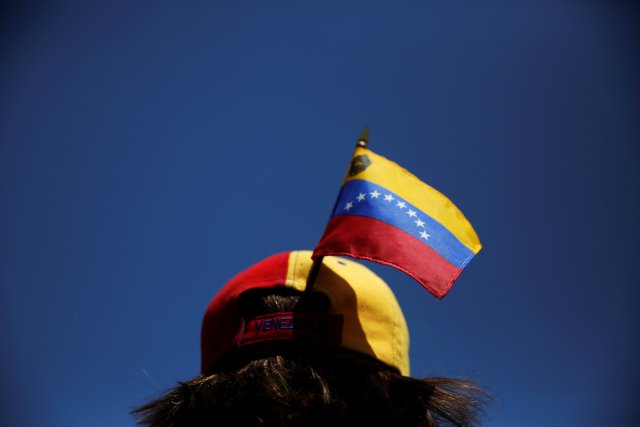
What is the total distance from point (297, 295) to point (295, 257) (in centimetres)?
19

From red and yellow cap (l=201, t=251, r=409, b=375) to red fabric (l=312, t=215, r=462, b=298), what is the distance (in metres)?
0.14

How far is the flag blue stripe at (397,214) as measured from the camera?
66.4 inches

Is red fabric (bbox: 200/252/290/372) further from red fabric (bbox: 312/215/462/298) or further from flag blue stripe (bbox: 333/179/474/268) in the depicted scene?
flag blue stripe (bbox: 333/179/474/268)

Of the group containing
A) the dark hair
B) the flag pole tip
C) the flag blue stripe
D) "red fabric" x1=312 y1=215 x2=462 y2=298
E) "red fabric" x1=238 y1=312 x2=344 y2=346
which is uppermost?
the flag pole tip

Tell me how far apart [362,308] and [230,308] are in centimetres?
47

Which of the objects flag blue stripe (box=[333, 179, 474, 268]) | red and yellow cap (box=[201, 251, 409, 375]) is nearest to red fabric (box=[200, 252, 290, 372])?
red and yellow cap (box=[201, 251, 409, 375])

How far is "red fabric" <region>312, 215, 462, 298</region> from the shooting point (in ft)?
5.09

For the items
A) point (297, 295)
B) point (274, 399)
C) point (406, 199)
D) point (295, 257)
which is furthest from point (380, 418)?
point (406, 199)

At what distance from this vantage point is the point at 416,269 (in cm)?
156

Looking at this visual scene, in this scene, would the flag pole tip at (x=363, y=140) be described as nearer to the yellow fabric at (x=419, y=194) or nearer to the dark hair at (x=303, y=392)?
the yellow fabric at (x=419, y=194)

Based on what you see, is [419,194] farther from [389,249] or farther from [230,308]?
[230,308]

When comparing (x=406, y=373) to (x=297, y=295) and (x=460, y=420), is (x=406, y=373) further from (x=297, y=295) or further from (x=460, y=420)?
(x=297, y=295)

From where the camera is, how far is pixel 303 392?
1.38m

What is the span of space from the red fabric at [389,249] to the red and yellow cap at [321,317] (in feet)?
0.44
